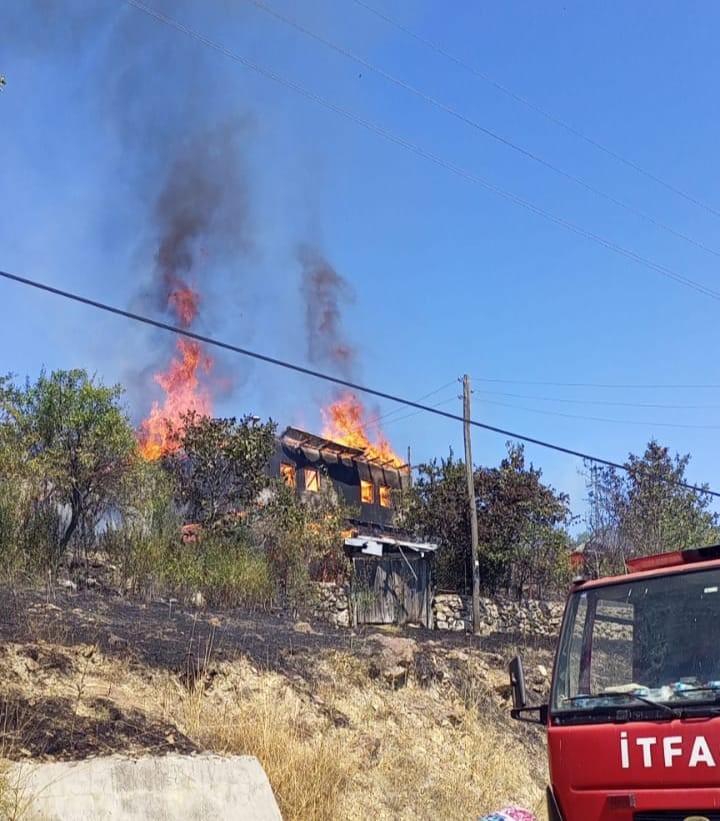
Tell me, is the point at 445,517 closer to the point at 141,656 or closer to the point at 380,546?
the point at 380,546

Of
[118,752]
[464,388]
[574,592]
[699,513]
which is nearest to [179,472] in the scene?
[464,388]

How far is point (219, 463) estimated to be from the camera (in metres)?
21.6

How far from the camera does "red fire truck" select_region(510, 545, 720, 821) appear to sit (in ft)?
16.8

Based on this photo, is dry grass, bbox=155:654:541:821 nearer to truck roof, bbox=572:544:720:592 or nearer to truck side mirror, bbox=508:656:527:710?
truck side mirror, bbox=508:656:527:710

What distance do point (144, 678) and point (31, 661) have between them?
1271mm

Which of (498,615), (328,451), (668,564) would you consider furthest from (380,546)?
(668,564)

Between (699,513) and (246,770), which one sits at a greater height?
(699,513)

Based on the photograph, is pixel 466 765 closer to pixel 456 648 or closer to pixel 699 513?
pixel 456 648

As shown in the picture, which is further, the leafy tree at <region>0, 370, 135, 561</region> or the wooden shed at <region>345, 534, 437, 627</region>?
the wooden shed at <region>345, 534, 437, 627</region>

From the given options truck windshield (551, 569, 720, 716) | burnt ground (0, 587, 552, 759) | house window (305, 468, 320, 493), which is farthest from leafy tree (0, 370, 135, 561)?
house window (305, 468, 320, 493)

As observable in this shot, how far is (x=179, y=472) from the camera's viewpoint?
2150 cm

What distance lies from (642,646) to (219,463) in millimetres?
16616

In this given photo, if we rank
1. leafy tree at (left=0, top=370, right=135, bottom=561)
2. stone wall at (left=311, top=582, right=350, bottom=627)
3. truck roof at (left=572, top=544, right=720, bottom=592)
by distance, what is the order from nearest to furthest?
1. truck roof at (left=572, top=544, right=720, bottom=592)
2. leafy tree at (left=0, top=370, right=135, bottom=561)
3. stone wall at (left=311, top=582, right=350, bottom=627)

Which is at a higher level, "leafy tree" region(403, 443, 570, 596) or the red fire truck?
"leafy tree" region(403, 443, 570, 596)
